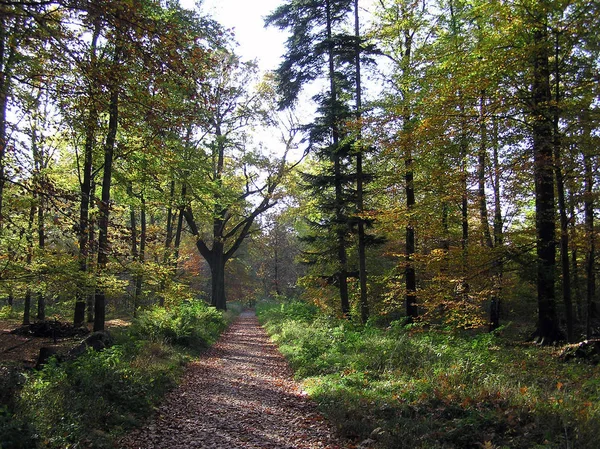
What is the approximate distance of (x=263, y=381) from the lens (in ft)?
29.8

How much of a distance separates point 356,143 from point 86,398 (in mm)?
11010

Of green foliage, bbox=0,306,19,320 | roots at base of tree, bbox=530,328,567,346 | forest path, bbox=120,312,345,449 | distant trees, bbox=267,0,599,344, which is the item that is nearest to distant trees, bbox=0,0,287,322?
forest path, bbox=120,312,345,449

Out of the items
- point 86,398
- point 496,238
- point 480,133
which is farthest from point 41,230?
point 496,238

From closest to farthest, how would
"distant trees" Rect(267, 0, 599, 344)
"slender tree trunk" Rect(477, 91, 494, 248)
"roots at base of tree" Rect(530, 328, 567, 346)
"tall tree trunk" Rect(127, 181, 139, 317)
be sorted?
"tall tree trunk" Rect(127, 181, 139, 317)
"distant trees" Rect(267, 0, 599, 344)
"slender tree trunk" Rect(477, 91, 494, 248)
"roots at base of tree" Rect(530, 328, 567, 346)

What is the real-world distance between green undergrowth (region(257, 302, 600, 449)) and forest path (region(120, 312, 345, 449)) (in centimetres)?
43

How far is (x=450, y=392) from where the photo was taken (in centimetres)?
584

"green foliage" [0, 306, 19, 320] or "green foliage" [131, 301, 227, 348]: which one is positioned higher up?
"green foliage" [131, 301, 227, 348]

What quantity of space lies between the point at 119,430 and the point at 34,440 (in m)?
1.39

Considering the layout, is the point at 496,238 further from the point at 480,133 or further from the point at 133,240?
the point at 133,240

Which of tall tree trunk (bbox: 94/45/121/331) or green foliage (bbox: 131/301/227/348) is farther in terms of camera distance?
green foliage (bbox: 131/301/227/348)

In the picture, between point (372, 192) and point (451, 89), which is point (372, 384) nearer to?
point (451, 89)

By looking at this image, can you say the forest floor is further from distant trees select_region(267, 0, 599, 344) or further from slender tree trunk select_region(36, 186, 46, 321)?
distant trees select_region(267, 0, 599, 344)

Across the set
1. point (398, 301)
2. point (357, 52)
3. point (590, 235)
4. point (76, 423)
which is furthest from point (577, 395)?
point (357, 52)

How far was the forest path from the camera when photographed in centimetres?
534
